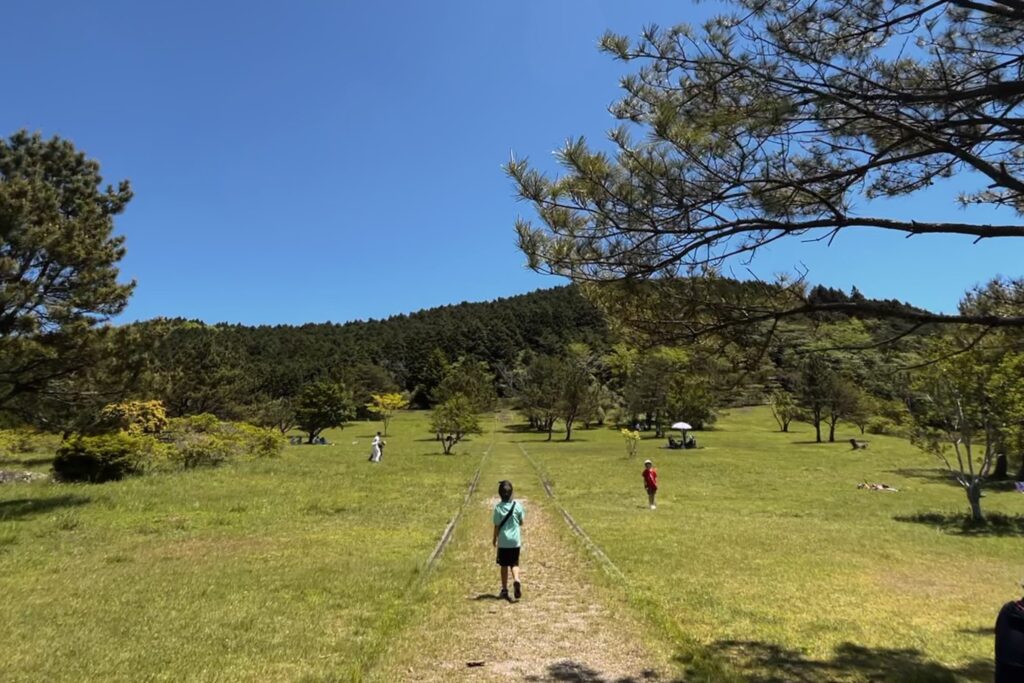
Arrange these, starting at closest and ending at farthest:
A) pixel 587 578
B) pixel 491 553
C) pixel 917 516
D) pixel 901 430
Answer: pixel 587 578
pixel 491 553
pixel 917 516
pixel 901 430

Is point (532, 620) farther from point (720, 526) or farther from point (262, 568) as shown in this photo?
point (720, 526)

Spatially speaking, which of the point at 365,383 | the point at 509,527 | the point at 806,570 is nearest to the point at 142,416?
the point at 509,527

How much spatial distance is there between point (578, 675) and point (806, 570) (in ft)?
22.7

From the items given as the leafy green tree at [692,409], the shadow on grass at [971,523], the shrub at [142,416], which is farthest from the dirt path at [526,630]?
the leafy green tree at [692,409]

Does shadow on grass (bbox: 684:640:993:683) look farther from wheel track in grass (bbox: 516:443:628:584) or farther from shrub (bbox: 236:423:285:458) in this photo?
shrub (bbox: 236:423:285:458)

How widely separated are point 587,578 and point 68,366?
14542 millimetres

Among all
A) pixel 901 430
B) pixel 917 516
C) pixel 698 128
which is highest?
pixel 698 128

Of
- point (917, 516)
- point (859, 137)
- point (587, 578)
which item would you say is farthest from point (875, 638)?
point (917, 516)

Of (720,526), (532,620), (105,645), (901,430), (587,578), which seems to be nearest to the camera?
(105,645)

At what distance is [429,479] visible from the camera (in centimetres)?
2281

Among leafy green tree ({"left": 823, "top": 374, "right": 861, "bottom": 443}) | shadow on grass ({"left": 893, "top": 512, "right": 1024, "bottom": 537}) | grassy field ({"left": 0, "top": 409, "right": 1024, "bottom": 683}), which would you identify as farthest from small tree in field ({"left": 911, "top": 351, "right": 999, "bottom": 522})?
leafy green tree ({"left": 823, "top": 374, "right": 861, "bottom": 443})

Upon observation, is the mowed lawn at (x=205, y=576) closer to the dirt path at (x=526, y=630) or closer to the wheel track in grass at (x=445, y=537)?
the wheel track in grass at (x=445, y=537)

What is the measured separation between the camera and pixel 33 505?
48.8ft

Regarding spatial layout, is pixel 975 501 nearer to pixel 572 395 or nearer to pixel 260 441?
pixel 260 441
